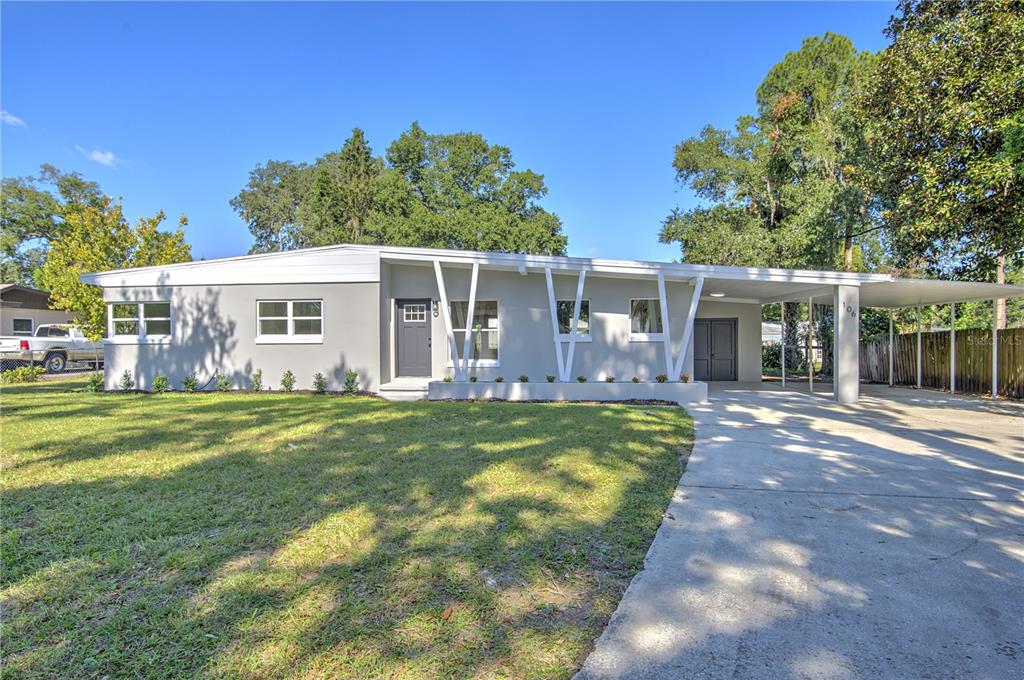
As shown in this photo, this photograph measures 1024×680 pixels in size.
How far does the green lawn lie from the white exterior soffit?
5474 mm

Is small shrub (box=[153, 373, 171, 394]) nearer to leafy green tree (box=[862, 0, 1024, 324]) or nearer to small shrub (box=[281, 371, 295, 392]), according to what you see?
small shrub (box=[281, 371, 295, 392])

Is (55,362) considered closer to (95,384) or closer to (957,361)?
(95,384)

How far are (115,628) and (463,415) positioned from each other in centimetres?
620

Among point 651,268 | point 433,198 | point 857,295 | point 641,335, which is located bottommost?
point 641,335

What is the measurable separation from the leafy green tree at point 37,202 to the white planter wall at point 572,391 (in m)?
36.9

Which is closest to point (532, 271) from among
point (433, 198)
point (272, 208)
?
point (433, 198)

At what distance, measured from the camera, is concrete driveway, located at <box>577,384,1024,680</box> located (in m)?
2.13

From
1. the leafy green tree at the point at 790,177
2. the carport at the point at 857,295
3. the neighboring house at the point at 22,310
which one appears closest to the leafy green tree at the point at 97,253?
the neighboring house at the point at 22,310

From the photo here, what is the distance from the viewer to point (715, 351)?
1597cm

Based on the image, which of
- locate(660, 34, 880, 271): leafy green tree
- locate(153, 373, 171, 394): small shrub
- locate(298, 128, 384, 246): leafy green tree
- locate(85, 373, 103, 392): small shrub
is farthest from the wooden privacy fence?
locate(298, 128, 384, 246): leafy green tree

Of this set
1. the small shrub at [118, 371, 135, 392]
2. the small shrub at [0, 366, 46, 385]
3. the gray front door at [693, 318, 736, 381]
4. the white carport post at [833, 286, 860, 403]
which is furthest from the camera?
the gray front door at [693, 318, 736, 381]

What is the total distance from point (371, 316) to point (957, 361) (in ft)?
49.9

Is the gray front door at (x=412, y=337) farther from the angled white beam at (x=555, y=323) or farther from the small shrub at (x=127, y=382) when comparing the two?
the small shrub at (x=127, y=382)

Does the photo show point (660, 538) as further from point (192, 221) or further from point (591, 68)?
point (192, 221)
